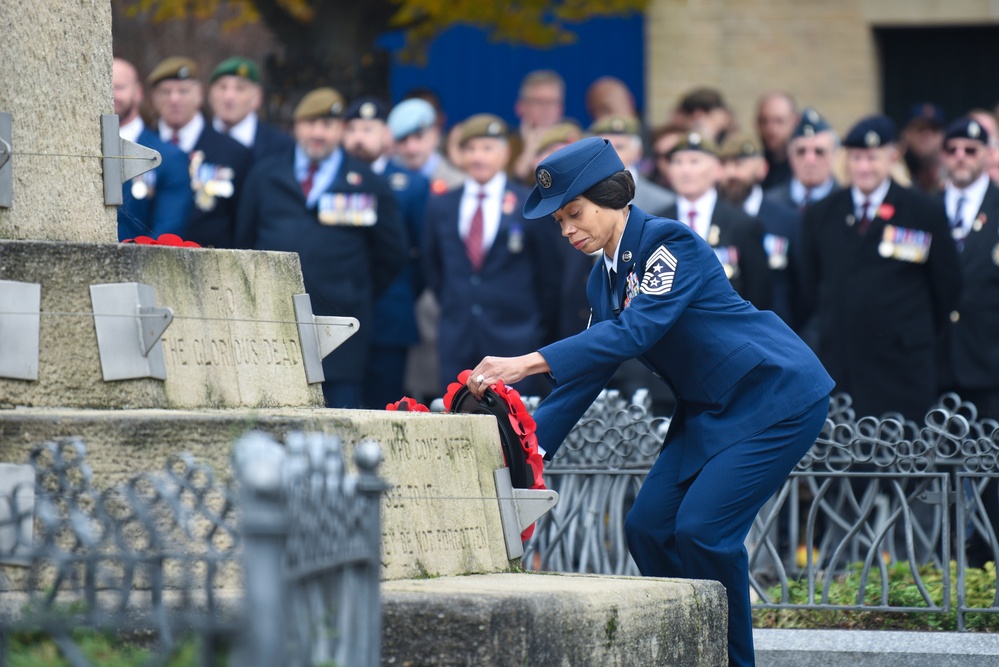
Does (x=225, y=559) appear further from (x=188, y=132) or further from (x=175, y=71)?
(x=175, y=71)

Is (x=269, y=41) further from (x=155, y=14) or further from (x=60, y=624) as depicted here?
(x=60, y=624)

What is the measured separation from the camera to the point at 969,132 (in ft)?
34.2

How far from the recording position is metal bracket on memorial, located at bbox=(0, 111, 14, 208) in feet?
18.8

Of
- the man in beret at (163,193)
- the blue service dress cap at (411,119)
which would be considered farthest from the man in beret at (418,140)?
the man in beret at (163,193)

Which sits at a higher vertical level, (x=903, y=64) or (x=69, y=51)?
(x=903, y=64)

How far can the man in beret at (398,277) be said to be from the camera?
11.1 m

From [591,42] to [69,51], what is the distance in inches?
532

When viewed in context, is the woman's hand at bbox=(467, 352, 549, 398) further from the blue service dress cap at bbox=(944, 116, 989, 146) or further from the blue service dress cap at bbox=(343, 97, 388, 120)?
the blue service dress cap at bbox=(343, 97, 388, 120)

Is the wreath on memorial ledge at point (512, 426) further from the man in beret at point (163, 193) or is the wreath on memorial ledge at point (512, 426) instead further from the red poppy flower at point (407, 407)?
the man in beret at point (163, 193)

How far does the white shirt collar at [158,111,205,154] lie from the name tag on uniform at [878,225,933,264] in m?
3.80

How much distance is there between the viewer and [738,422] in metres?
6.14

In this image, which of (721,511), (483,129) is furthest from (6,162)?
(483,129)

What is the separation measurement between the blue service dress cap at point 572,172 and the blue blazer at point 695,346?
0.20m

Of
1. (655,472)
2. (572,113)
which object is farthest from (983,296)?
(572,113)
